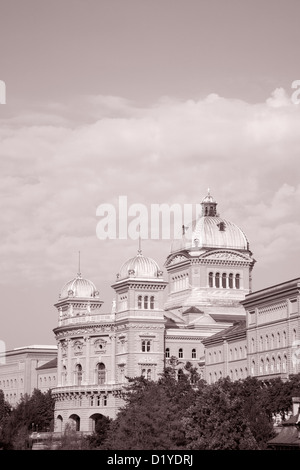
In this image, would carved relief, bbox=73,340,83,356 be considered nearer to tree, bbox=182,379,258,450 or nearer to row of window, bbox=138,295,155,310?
row of window, bbox=138,295,155,310

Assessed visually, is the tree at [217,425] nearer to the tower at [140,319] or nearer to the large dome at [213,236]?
the tower at [140,319]

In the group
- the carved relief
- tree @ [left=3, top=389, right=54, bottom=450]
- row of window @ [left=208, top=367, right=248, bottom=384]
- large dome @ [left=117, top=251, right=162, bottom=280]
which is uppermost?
large dome @ [left=117, top=251, right=162, bottom=280]

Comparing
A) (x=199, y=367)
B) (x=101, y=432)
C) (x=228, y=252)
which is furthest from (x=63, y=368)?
(x=101, y=432)

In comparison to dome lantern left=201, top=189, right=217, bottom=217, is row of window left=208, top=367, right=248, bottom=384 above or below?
below

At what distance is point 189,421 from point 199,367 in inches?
2973

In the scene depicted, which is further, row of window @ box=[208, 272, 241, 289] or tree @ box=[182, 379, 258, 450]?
row of window @ box=[208, 272, 241, 289]

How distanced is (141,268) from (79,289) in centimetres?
2213

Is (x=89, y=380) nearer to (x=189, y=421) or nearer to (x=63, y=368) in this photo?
(x=63, y=368)

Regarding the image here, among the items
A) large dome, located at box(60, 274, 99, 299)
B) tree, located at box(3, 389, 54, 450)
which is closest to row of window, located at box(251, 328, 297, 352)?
tree, located at box(3, 389, 54, 450)

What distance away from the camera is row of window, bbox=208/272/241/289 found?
179875 mm

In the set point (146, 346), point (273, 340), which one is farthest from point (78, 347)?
point (273, 340)

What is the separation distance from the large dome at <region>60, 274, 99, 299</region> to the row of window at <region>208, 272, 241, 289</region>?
17.7 metres

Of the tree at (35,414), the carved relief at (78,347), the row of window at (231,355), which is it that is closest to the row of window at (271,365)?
the row of window at (231,355)

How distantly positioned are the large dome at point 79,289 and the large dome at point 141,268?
62.6 ft
